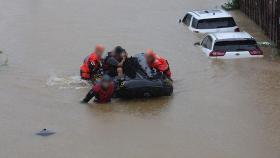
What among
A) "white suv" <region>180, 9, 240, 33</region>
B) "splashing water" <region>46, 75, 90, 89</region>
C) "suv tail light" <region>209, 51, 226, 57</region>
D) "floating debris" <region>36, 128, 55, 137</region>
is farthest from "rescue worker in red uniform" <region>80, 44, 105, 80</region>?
"white suv" <region>180, 9, 240, 33</region>

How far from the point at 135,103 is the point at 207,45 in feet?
16.6

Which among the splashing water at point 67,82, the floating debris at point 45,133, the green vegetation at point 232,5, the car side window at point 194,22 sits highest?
the car side window at point 194,22

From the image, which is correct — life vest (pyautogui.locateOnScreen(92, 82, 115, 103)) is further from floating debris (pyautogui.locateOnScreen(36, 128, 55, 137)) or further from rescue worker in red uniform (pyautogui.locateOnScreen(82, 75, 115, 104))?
floating debris (pyautogui.locateOnScreen(36, 128, 55, 137))

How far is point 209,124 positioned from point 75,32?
11606 mm

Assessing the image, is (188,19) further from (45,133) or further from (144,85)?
(45,133)

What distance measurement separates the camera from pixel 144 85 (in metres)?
17.4

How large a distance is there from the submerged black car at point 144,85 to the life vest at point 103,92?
0.25 meters

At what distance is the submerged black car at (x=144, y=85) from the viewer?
688 inches

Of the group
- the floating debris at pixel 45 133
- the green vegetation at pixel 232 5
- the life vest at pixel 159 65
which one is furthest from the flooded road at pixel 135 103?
the green vegetation at pixel 232 5

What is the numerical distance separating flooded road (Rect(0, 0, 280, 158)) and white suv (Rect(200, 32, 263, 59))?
248 mm

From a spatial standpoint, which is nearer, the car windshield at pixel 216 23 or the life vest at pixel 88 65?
the life vest at pixel 88 65

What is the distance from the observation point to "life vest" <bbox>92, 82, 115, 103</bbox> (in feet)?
56.8

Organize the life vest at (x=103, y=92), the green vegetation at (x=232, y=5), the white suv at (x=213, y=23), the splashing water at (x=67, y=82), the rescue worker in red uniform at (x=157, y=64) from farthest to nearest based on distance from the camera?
1. the green vegetation at (x=232, y=5)
2. the white suv at (x=213, y=23)
3. the splashing water at (x=67, y=82)
4. the rescue worker in red uniform at (x=157, y=64)
5. the life vest at (x=103, y=92)

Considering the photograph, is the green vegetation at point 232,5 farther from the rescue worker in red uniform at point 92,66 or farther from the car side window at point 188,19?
the rescue worker in red uniform at point 92,66
